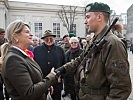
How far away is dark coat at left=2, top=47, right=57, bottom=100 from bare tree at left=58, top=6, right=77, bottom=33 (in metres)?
49.9

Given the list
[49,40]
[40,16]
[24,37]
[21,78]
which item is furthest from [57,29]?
[21,78]

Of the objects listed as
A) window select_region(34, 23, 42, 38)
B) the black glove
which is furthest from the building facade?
the black glove

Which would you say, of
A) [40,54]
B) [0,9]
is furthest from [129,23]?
[40,54]

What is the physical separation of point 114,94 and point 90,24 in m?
0.80

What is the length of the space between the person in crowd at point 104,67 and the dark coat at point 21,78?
49 centimetres

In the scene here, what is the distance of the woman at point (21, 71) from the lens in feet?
8.57

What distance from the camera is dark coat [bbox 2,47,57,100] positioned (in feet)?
8.55

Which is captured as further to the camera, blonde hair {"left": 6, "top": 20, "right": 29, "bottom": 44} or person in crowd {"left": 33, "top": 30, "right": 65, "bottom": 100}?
person in crowd {"left": 33, "top": 30, "right": 65, "bottom": 100}

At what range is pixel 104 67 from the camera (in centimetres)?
251

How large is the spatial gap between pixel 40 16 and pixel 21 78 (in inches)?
2025

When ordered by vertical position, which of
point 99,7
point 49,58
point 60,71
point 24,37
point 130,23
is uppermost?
point 130,23

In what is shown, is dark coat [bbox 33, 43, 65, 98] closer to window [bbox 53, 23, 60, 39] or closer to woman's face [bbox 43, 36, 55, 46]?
woman's face [bbox 43, 36, 55, 46]

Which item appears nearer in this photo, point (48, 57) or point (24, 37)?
point (24, 37)

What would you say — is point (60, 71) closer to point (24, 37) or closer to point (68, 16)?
point (24, 37)
